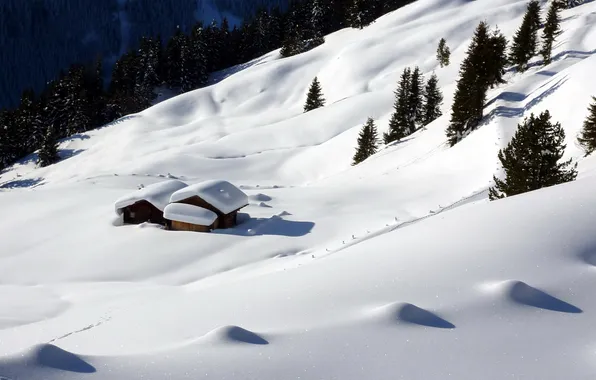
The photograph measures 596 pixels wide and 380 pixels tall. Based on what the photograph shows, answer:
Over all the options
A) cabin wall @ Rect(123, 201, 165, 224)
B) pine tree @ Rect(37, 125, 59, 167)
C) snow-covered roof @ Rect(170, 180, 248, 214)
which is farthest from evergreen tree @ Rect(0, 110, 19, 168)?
snow-covered roof @ Rect(170, 180, 248, 214)

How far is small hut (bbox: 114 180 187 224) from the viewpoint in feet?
99.1

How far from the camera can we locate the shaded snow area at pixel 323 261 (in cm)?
733

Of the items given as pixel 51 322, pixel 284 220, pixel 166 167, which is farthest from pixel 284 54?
pixel 51 322

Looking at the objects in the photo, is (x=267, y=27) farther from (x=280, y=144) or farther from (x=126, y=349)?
(x=126, y=349)

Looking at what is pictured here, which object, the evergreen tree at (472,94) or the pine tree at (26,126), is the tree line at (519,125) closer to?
the evergreen tree at (472,94)

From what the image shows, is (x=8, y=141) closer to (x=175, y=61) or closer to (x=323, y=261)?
(x=175, y=61)

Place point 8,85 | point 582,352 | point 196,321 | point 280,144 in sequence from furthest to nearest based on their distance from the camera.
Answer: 1. point 8,85
2. point 280,144
3. point 196,321
4. point 582,352

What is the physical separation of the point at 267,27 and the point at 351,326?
10698 cm

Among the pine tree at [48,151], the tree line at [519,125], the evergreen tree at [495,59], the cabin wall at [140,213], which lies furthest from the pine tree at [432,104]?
the pine tree at [48,151]

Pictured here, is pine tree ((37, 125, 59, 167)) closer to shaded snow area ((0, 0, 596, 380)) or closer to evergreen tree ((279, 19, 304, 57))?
shaded snow area ((0, 0, 596, 380))

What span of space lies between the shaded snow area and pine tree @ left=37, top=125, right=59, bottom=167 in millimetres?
2504

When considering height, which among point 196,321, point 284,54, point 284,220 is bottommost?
point 284,220

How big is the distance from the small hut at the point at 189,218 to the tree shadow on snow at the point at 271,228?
708 mm

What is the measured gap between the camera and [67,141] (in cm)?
7350
